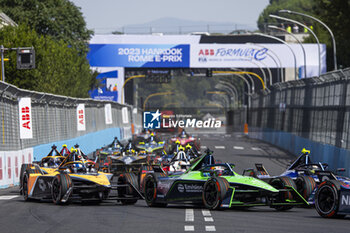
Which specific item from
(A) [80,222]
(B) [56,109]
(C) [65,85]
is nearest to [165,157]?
(B) [56,109]

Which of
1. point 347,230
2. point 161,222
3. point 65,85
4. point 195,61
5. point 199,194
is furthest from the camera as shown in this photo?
point 195,61

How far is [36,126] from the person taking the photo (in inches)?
1241

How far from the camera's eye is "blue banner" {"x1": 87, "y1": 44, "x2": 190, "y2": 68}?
2883 inches

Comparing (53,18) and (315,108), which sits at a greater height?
(53,18)

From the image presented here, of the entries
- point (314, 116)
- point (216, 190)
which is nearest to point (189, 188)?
Result: point (216, 190)

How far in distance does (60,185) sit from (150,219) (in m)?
3.40

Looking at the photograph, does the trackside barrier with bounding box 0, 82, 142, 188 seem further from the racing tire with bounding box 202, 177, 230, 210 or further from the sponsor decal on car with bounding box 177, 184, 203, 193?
the racing tire with bounding box 202, 177, 230, 210

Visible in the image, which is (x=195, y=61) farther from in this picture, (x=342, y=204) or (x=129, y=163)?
(x=342, y=204)

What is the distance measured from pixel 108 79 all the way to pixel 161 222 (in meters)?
63.1

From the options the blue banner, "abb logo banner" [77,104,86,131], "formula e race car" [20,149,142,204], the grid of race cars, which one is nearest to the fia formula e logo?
"abb logo banner" [77,104,86,131]

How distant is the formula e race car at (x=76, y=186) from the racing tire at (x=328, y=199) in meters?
4.75

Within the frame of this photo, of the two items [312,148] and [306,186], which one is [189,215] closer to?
[306,186]

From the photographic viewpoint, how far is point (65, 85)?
63250mm

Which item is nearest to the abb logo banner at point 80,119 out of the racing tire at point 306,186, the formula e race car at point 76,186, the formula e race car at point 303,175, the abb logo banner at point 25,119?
the abb logo banner at point 25,119
